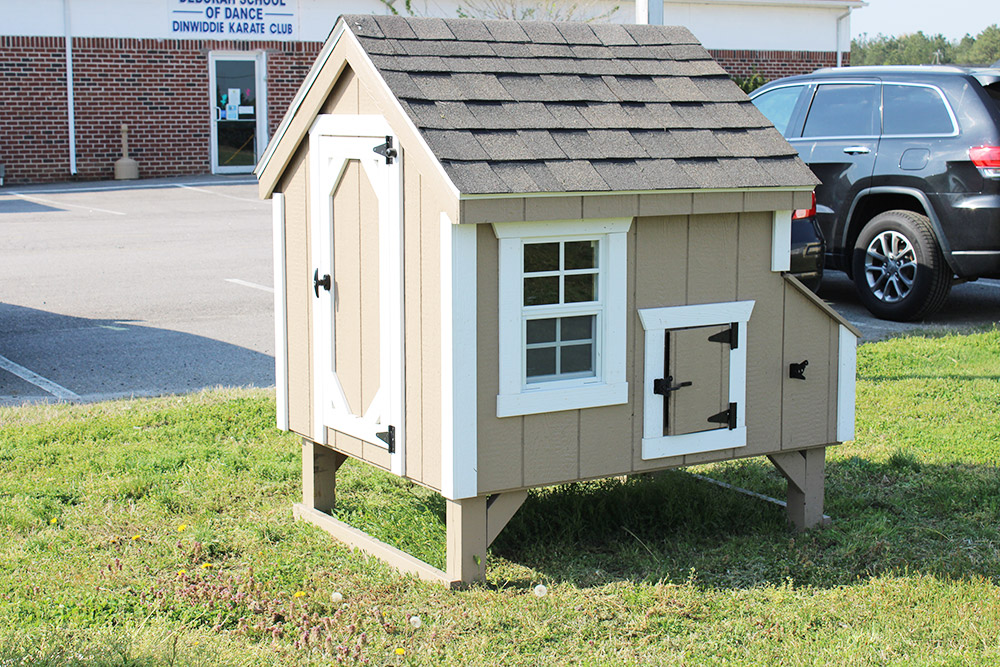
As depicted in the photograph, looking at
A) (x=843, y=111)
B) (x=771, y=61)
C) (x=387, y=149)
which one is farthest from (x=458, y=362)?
(x=771, y=61)

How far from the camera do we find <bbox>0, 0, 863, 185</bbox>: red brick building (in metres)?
21.6

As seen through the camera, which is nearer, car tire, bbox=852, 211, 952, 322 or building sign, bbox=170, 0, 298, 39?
car tire, bbox=852, 211, 952, 322

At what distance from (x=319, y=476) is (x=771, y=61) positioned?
24346mm

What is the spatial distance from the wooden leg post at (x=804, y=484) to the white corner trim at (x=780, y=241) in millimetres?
795

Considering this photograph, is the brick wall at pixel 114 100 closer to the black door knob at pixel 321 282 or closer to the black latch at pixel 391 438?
the black door knob at pixel 321 282

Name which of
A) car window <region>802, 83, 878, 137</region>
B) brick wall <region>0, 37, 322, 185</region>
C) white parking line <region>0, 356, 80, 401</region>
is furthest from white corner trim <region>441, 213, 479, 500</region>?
brick wall <region>0, 37, 322, 185</region>

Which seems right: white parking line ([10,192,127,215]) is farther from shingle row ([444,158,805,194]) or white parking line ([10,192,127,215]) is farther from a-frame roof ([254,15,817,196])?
shingle row ([444,158,805,194])

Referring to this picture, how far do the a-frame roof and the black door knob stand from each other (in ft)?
2.93

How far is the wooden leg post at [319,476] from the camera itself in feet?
16.6

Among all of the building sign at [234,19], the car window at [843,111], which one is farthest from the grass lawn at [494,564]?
the building sign at [234,19]

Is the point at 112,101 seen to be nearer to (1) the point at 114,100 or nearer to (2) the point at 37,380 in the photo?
(1) the point at 114,100

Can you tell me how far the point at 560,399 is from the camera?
4238 mm

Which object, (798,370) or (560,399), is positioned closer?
(560,399)

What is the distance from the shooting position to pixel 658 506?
5.14 meters
